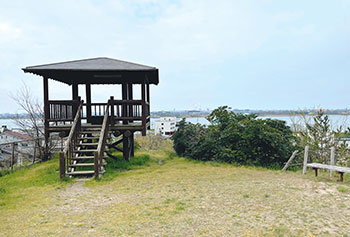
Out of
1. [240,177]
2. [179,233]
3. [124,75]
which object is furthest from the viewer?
[124,75]

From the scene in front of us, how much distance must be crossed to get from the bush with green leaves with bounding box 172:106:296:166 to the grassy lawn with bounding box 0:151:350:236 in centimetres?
280

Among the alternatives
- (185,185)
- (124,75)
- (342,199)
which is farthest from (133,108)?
(342,199)

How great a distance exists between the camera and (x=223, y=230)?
3592mm

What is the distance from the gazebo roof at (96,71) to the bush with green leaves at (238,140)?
3.47 m

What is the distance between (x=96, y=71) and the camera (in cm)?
843

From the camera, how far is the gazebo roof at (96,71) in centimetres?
800

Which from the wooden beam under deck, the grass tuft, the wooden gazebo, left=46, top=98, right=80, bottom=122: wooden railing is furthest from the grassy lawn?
left=46, top=98, right=80, bottom=122: wooden railing

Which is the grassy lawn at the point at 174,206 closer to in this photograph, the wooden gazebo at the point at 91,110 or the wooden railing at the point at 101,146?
the wooden railing at the point at 101,146

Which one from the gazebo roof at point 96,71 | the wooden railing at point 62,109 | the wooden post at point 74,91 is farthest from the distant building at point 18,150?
the gazebo roof at point 96,71

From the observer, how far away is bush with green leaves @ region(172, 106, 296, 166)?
32.1ft

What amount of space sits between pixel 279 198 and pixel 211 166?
4.57 m

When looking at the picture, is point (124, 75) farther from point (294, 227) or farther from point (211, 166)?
point (294, 227)

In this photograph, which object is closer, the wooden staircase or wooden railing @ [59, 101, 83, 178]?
wooden railing @ [59, 101, 83, 178]

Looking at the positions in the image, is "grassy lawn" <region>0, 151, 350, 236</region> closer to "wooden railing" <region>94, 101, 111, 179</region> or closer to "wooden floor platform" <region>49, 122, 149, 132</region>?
"wooden railing" <region>94, 101, 111, 179</region>
